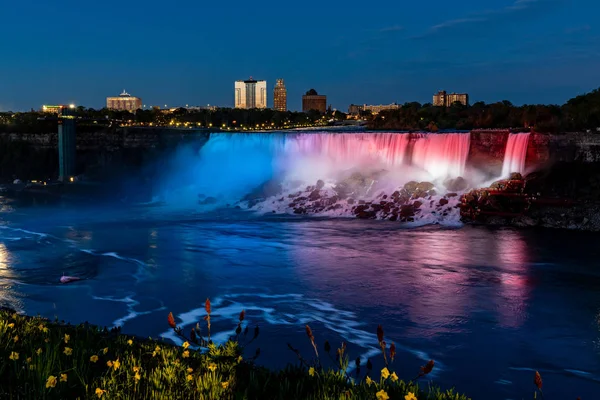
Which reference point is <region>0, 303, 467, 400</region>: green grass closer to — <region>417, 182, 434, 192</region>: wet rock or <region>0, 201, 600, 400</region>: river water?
<region>0, 201, 600, 400</region>: river water

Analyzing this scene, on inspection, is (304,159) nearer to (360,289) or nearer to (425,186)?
(425,186)

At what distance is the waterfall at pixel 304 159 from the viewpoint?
3869 centimetres

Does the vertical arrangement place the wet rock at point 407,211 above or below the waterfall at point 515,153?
below

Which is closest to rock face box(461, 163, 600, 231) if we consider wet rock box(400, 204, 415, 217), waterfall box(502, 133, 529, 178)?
waterfall box(502, 133, 529, 178)

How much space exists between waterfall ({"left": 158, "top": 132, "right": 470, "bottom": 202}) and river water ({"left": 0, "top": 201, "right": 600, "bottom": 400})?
30.7 feet

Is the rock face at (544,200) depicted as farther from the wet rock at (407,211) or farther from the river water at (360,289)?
the wet rock at (407,211)

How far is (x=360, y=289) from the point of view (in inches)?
695

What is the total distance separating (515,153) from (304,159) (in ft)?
52.7

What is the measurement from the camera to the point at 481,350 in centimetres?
1214

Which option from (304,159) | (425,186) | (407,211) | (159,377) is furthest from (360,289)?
(304,159)

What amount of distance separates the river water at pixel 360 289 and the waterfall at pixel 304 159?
9.35 m

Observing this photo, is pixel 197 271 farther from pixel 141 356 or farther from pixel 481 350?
pixel 141 356

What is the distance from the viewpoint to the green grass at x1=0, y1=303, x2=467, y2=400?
5570 millimetres

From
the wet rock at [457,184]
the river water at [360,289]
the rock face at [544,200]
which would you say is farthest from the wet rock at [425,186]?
the river water at [360,289]
